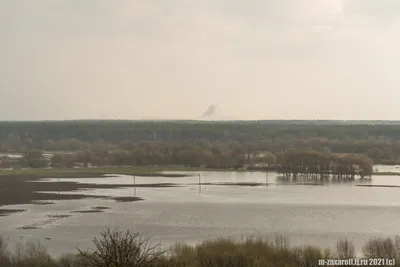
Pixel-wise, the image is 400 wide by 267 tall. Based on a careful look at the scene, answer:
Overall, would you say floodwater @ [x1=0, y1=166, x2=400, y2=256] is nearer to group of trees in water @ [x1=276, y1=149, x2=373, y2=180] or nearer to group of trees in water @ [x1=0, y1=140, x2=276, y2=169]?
group of trees in water @ [x1=276, y1=149, x2=373, y2=180]

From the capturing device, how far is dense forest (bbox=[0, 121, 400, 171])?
37281mm

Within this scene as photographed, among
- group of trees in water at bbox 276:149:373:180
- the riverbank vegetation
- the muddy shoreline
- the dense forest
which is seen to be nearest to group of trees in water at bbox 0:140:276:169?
the dense forest

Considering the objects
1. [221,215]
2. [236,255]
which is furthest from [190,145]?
[236,255]

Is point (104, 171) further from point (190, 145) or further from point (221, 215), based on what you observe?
point (221, 215)

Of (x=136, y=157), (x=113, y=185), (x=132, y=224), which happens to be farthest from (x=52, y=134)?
(x=132, y=224)

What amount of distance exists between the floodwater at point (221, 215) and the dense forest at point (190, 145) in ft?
30.6

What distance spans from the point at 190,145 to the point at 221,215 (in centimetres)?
2484

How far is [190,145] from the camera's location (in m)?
42.0

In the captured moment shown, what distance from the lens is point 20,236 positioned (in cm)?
1410

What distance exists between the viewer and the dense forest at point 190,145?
37281mm

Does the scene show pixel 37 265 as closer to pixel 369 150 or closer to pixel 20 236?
pixel 20 236

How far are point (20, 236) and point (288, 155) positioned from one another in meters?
20.9

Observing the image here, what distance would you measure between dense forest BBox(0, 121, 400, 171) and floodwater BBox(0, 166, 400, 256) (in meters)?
9.33

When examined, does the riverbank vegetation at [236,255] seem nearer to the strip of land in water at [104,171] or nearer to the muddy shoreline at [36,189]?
the muddy shoreline at [36,189]
